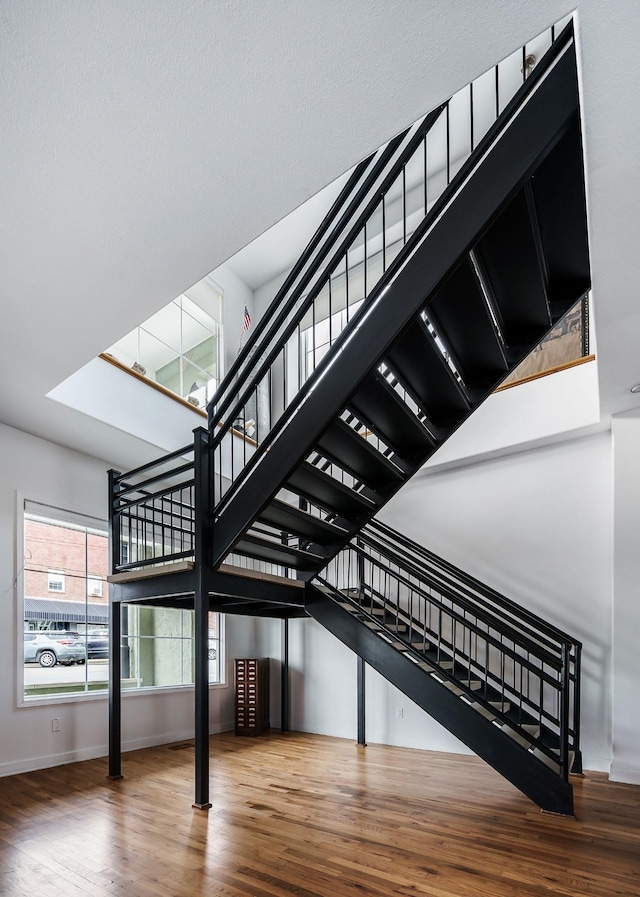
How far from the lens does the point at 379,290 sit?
2.81 meters

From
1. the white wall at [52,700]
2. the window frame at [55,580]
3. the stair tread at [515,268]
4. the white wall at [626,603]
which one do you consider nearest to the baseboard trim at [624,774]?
the white wall at [626,603]

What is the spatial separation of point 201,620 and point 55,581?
6.52 ft

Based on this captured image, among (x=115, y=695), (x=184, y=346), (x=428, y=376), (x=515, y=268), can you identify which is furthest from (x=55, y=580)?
(x=515, y=268)

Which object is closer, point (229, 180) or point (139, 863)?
point (229, 180)

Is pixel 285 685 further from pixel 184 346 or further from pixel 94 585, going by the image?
pixel 184 346

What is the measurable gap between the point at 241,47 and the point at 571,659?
403cm

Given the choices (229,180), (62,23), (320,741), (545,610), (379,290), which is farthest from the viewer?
(320,741)

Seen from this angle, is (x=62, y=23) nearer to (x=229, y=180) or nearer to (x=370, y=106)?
(x=229, y=180)

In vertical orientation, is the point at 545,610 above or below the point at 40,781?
above

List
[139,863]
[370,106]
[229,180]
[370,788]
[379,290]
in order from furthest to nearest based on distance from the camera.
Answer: [370,788] → [379,290] → [139,863] → [229,180] → [370,106]

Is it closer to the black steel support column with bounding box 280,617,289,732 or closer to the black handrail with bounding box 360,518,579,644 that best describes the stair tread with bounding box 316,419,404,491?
the black handrail with bounding box 360,518,579,644

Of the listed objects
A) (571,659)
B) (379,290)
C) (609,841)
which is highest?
(379,290)

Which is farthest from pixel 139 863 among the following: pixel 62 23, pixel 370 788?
pixel 62 23

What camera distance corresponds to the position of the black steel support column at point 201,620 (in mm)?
3439
